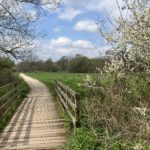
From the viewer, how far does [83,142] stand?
8367 mm

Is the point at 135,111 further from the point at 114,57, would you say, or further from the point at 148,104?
the point at 114,57

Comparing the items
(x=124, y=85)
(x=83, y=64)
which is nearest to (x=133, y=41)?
(x=124, y=85)

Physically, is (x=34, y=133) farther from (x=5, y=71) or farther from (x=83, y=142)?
(x=5, y=71)

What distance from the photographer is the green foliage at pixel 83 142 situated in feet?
26.9

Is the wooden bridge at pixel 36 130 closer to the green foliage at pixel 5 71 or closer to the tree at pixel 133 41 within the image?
the tree at pixel 133 41

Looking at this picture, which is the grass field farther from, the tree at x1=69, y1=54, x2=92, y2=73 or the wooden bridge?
the wooden bridge

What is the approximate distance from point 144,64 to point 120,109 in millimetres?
1028

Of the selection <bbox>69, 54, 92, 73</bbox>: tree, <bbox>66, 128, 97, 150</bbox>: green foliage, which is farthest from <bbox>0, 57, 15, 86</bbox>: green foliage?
<bbox>66, 128, 97, 150</bbox>: green foliage

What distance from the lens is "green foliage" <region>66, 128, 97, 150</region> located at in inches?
323

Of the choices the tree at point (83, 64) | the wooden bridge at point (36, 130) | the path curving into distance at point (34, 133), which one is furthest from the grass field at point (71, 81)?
the path curving into distance at point (34, 133)

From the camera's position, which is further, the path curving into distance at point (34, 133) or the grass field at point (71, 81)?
the grass field at point (71, 81)

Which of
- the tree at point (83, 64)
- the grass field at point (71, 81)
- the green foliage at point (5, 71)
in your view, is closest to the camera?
the tree at point (83, 64)

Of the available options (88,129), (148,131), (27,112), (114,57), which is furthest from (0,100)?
(148,131)

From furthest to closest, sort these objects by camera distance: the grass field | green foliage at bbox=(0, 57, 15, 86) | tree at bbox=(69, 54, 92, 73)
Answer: green foliage at bbox=(0, 57, 15, 86) < the grass field < tree at bbox=(69, 54, 92, 73)
